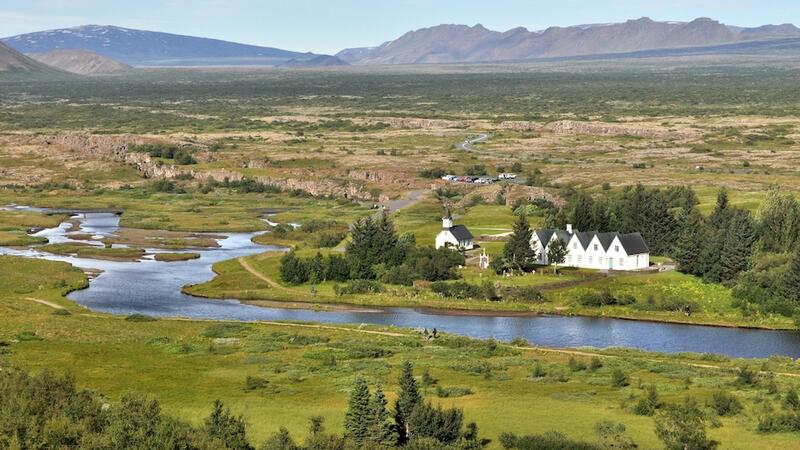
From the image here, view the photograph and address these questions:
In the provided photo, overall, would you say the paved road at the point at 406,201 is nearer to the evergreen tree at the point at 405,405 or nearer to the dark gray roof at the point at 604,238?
the dark gray roof at the point at 604,238

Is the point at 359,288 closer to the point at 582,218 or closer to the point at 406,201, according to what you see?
the point at 582,218

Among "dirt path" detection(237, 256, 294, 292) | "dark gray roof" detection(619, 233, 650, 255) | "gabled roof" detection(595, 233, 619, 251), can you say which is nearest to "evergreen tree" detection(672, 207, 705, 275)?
"dark gray roof" detection(619, 233, 650, 255)

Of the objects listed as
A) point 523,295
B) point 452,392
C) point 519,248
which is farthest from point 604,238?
point 452,392

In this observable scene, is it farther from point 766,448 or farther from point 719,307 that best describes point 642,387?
point 719,307

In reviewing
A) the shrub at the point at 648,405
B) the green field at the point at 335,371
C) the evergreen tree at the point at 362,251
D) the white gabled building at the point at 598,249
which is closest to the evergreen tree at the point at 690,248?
the white gabled building at the point at 598,249

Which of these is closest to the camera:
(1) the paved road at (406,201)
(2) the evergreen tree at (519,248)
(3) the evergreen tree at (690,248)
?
(3) the evergreen tree at (690,248)

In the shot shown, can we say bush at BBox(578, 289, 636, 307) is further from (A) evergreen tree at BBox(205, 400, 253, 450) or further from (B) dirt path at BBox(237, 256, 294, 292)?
(A) evergreen tree at BBox(205, 400, 253, 450)

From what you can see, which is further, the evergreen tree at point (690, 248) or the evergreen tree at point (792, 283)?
the evergreen tree at point (690, 248)
